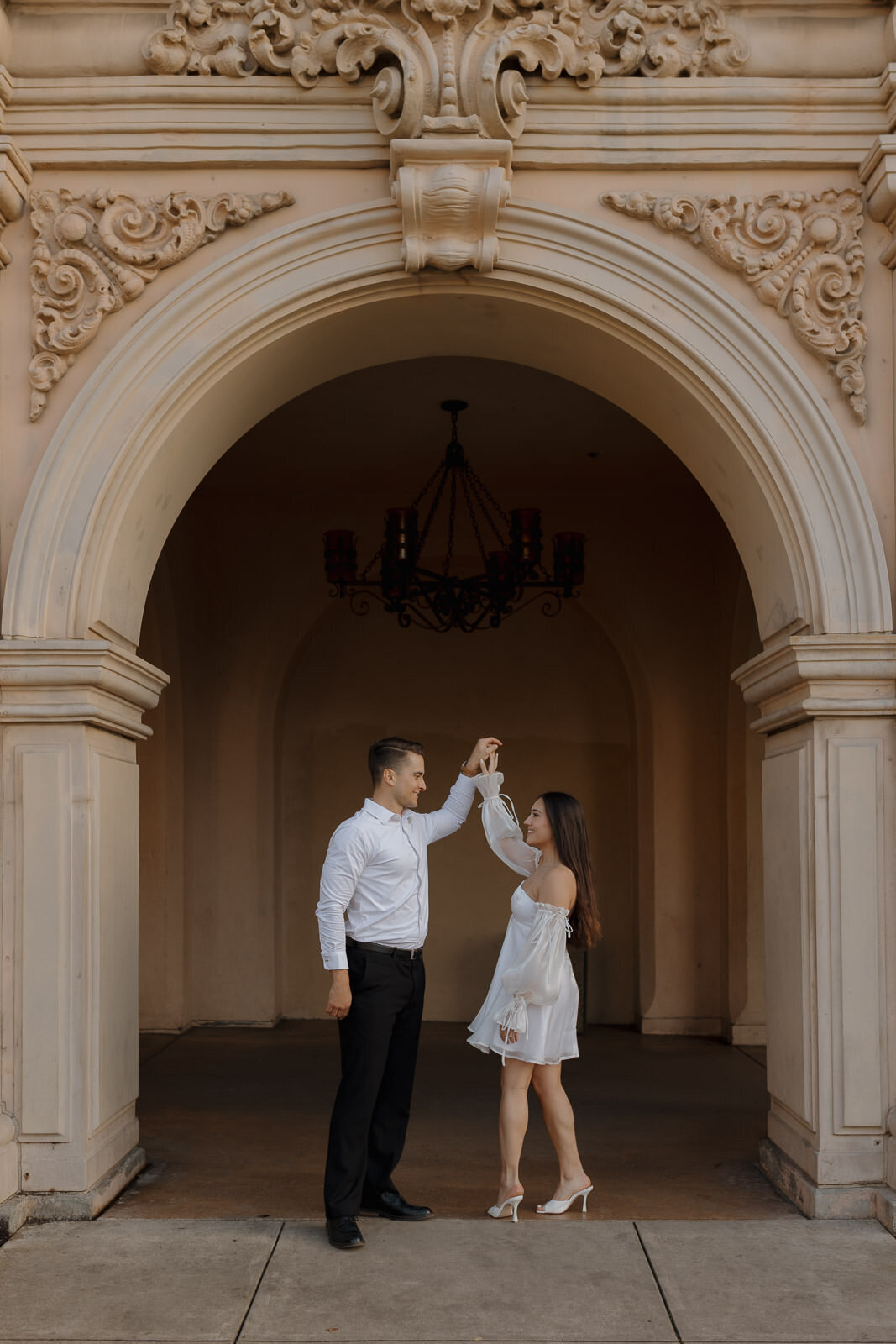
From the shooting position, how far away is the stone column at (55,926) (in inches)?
183

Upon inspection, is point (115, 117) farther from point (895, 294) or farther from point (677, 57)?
point (895, 294)

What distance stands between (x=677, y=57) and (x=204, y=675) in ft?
18.6

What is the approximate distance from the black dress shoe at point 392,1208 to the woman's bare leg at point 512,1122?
0.93 feet

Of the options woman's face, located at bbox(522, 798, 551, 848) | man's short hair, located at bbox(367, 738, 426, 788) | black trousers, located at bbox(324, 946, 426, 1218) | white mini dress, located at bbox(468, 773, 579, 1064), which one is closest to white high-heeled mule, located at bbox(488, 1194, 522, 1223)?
black trousers, located at bbox(324, 946, 426, 1218)

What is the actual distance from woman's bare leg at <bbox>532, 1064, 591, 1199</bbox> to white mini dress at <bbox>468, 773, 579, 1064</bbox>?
0.07 metres

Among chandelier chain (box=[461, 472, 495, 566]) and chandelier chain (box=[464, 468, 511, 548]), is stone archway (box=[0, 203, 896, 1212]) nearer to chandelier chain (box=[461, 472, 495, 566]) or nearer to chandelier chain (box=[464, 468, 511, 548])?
chandelier chain (box=[461, 472, 495, 566])

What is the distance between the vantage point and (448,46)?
4.92 meters

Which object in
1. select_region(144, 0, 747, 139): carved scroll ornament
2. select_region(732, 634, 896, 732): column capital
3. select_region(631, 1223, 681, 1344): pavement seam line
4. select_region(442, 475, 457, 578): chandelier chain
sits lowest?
select_region(631, 1223, 681, 1344): pavement seam line

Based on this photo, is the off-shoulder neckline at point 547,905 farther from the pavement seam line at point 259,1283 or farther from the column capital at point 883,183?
the column capital at point 883,183

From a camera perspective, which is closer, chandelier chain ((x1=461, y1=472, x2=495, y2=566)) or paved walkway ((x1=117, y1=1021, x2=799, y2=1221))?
paved walkway ((x1=117, y1=1021, x2=799, y2=1221))

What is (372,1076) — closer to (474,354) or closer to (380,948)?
(380,948)

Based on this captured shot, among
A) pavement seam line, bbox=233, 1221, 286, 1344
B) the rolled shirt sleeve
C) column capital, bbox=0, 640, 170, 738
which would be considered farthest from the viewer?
the rolled shirt sleeve

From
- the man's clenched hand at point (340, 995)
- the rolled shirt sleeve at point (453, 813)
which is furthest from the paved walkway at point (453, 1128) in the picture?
the rolled shirt sleeve at point (453, 813)

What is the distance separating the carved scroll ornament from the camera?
490 centimetres
